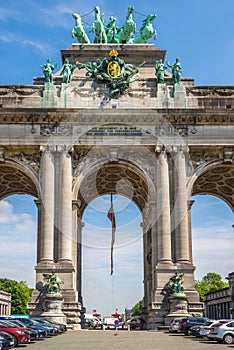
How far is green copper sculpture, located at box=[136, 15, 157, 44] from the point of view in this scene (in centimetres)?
5997

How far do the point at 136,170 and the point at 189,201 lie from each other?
19.0 ft

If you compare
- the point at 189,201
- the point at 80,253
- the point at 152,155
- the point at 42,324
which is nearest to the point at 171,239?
the point at 189,201

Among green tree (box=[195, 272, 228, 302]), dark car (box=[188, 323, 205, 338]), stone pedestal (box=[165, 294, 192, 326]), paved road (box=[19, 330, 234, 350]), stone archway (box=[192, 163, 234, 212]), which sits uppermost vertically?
stone archway (box=[192, 163, 234, 212])

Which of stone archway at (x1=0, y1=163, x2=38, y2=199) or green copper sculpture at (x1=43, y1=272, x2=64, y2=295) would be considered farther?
stone archway at (x1=0, y1=163, x2=38, y2=199)

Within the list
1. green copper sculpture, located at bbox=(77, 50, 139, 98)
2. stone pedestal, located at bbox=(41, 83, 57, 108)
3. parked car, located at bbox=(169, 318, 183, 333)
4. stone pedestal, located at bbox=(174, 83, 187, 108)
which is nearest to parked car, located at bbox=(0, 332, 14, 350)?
parked car, located at bbox=(169, 318, 183, 333)

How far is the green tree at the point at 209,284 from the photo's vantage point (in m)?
147

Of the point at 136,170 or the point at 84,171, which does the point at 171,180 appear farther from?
the point at 84,171

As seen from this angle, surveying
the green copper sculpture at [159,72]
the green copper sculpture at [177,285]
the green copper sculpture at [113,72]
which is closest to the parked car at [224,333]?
the green copper sculpture at [177,285]

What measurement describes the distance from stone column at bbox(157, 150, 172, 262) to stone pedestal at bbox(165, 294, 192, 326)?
154 inches

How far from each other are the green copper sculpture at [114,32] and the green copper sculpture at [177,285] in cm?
2592

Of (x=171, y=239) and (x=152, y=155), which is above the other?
(x=152, y=155)

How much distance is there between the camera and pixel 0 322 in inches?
1217

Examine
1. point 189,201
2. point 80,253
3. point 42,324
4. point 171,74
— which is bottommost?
point 42,324

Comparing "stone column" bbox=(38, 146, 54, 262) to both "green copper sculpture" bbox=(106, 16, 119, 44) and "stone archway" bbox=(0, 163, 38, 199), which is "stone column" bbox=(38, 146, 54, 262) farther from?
"green copper sculpture" bbox=(106, 16, 119, 44)
